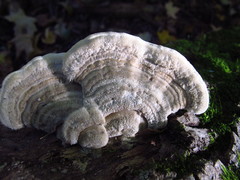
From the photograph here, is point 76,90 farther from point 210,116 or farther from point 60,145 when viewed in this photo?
point 210,116

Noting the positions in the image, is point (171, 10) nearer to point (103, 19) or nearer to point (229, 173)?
point (103, 19)

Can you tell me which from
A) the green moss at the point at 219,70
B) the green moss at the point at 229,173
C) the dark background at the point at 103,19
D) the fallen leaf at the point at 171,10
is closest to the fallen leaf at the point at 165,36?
the dark background at the point at 103,19

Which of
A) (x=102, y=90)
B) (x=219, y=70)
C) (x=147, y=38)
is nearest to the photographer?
(x=102, y=90)

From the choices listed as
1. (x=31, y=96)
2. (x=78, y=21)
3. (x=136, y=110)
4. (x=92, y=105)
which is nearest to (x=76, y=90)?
(x=92, y=105)

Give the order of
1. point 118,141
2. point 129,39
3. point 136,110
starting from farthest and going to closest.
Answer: point 118,141 → point 136,110 → point 129,39

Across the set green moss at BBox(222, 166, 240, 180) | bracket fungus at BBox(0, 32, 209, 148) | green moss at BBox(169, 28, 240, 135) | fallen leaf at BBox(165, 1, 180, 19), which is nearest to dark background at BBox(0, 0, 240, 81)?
fallen leaf at BBox(165, 1, 180, 19)

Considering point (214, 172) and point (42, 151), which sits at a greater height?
point (214, 172)

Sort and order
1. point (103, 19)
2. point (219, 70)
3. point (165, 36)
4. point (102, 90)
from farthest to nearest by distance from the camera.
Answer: point (103, 19)
point (165, 36)
point (219, 70)
point (102, 90)

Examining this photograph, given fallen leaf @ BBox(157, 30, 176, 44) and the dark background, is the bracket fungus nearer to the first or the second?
the dark background

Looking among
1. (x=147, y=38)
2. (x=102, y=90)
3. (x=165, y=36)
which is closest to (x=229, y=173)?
(x=102, y=90)
